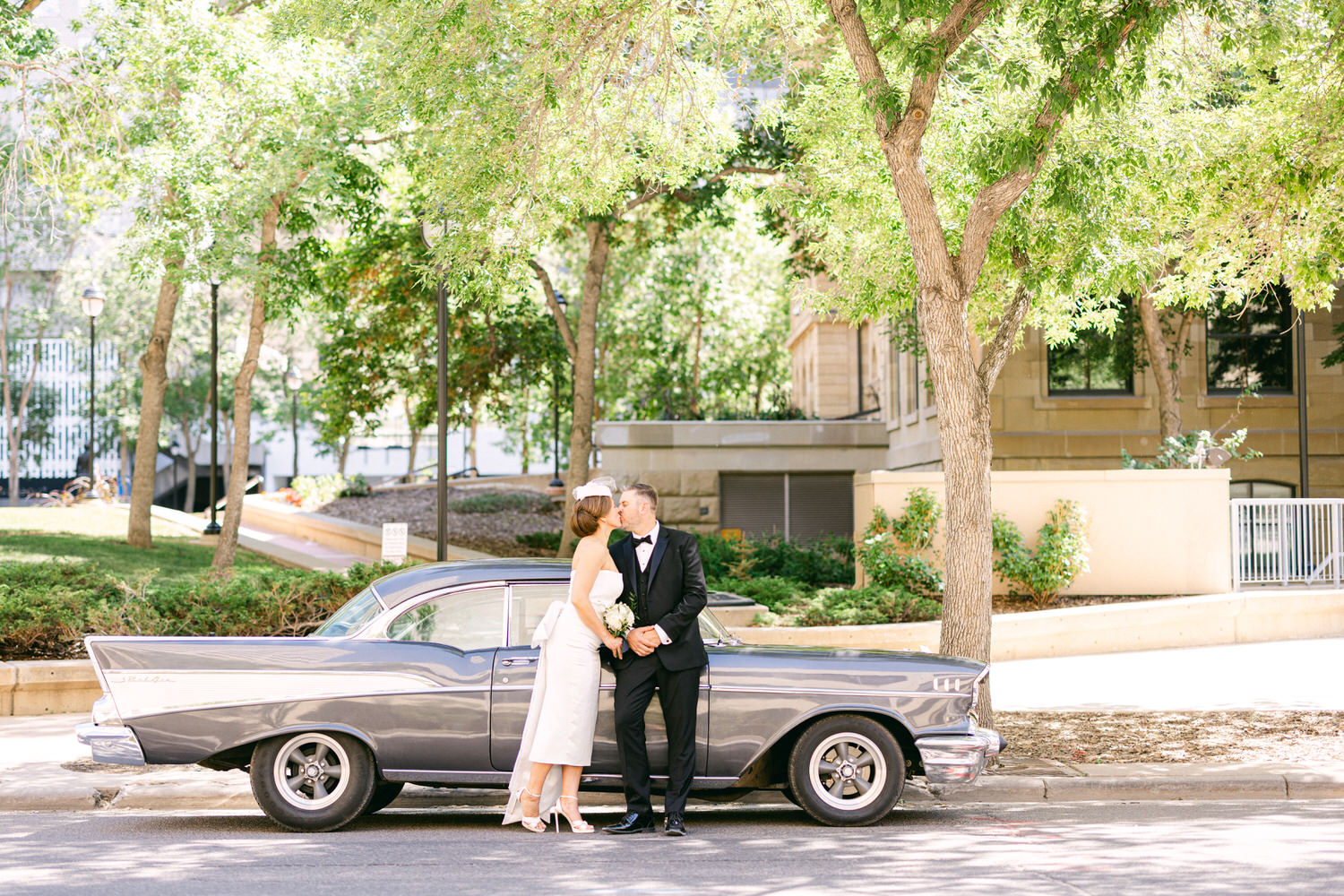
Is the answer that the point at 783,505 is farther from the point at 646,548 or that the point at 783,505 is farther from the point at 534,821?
the point at 534,821

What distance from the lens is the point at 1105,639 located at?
50.5 feet

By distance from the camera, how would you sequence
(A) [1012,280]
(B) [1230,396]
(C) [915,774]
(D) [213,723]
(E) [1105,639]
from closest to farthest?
(D) [213,723] → (C) [915,774] → (A) [1012,280] → (E) [1105,639] → (B) [1230,396]

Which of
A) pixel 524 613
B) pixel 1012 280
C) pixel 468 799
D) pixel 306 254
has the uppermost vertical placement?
pixel 306 254

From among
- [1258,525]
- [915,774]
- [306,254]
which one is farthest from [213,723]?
[1258,525]

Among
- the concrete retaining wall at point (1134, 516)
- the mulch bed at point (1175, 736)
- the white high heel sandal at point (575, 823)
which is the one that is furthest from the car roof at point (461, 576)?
the concrete retaining wall at point (1134, 516)

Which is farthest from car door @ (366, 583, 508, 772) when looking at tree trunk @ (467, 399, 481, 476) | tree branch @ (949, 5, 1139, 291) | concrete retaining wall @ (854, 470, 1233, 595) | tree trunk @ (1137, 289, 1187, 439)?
tree trunk @ (467, 399, 481, 476)

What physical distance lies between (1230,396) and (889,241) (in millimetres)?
12628

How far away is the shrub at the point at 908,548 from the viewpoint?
53.1ft

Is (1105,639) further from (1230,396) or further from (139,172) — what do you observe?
(139,172)

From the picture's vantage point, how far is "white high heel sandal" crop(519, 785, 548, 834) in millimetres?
7086

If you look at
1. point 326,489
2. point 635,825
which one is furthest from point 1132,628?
point 326,489

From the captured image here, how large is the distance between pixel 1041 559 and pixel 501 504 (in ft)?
56.7

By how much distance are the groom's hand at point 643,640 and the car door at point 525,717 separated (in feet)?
1.20

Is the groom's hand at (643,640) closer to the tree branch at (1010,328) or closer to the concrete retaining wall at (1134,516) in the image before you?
the tree branch at (1010,328)
